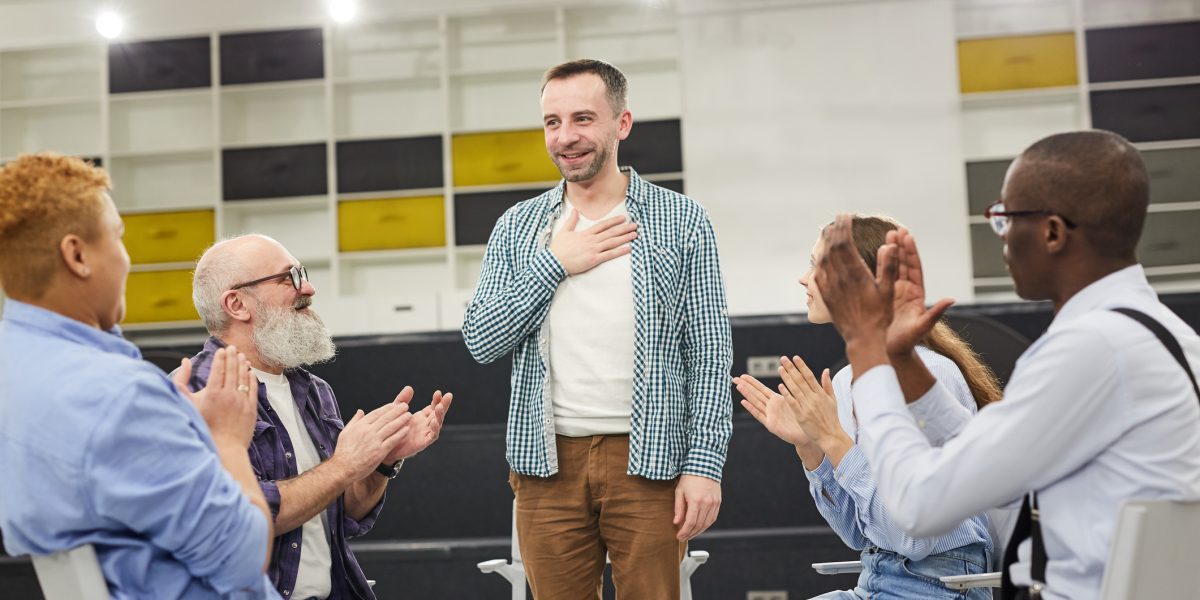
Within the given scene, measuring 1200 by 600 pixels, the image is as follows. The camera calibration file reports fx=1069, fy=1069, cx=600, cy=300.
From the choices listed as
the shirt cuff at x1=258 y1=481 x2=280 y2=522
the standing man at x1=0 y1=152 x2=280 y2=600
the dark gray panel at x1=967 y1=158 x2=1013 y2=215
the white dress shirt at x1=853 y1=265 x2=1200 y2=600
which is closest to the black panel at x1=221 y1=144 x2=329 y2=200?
the dark gray panel at x1=967 y1=158 x2=1013 y2=215

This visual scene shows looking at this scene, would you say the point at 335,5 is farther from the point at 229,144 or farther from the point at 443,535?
the point at 443,535

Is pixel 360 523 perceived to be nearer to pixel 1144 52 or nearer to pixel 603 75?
pixel 603 75

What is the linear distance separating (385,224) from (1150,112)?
4.95 metres

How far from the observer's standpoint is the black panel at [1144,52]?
6699 mm

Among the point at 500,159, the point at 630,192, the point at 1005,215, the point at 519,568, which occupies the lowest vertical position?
the point at 519,568

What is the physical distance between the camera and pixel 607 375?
6.69 ft

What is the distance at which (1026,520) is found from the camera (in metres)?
1.27

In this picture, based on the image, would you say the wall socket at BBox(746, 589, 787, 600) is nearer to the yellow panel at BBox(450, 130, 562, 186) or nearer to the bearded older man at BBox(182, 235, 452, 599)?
the bearded older man at BBox(182, 235, 452, 599)

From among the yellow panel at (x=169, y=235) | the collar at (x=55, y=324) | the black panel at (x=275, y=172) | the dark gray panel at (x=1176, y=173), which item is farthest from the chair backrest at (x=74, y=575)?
the dark gray panel at (x=1176, y=173)

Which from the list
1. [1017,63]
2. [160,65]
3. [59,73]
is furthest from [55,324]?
[59,73]

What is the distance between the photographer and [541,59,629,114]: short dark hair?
2.13m

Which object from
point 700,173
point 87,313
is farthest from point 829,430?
point 700,173

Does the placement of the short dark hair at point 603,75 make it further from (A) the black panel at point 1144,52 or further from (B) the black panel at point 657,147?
(A) the black panel at point 1144,52

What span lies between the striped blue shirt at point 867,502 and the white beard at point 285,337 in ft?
3.09
